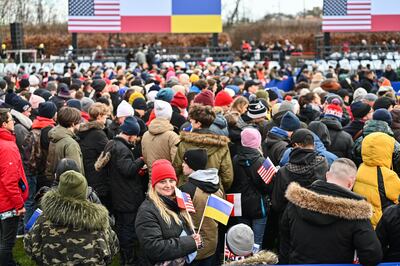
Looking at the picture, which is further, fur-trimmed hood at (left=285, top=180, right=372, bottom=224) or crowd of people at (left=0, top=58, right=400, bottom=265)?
crowd of people at (left=0, top=58, right=400, bottom=265)

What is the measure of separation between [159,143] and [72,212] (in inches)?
108

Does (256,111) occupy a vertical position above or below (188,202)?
above

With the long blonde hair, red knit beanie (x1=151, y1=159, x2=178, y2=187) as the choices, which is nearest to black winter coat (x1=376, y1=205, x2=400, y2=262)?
the long blonde hair

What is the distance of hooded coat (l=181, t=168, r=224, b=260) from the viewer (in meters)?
6.52

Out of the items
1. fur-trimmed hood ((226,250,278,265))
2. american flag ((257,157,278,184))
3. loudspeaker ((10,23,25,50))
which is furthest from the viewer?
loudspeaker ((10,23,25,50))

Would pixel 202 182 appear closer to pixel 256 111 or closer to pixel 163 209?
pixel 163 209

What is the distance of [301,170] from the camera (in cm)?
654

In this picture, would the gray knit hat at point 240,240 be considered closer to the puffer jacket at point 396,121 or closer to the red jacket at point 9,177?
Result: the red jacket at point 9,177

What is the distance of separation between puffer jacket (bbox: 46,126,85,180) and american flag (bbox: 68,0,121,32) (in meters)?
21.0

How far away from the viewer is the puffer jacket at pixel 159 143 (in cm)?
791

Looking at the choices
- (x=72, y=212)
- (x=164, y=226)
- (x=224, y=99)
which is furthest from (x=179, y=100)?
(x=72, y=212)

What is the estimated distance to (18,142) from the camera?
29.1 feet

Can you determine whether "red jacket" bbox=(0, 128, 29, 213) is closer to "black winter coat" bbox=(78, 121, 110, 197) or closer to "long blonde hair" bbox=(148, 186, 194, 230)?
"black winter coat" bbox=(78, 121, 110, 197)

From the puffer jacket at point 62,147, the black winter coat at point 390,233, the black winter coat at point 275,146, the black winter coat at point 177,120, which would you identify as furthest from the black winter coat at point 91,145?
the black winter coat at point 390,233
